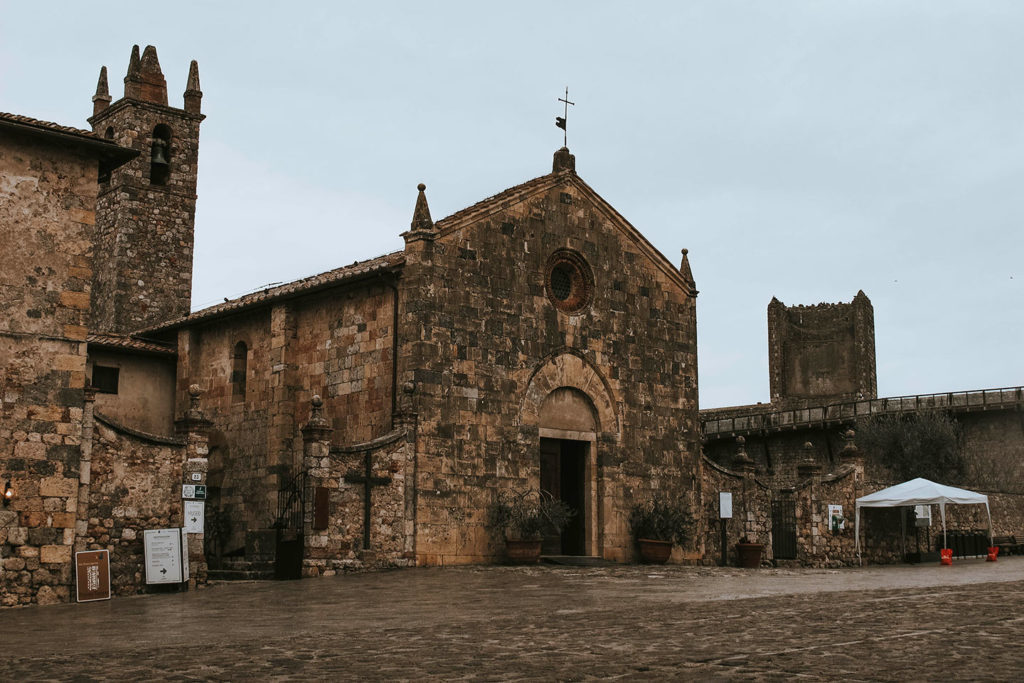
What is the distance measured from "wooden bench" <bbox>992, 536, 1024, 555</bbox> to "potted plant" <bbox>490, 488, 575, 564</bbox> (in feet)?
49.7

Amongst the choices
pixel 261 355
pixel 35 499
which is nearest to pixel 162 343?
pixel 261 355

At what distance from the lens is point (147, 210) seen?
32.1 meters

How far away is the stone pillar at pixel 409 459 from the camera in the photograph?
70.7ft

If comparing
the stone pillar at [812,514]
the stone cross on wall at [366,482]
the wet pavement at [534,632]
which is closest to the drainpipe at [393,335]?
the stone cross on wall at [366,482]

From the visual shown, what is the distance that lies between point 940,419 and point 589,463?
67.2ft

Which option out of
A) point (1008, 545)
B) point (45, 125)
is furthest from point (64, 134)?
point (1008, 545)

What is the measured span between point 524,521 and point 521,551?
23.2 inches

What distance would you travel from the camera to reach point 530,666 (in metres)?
8.12

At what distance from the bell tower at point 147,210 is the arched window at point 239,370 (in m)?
5.53

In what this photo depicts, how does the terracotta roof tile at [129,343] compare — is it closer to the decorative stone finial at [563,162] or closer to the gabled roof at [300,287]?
the gabled roof at [300,287]

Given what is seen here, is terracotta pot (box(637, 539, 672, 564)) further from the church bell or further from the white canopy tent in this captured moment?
the church bell

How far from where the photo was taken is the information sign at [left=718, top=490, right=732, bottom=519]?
27.1 meters

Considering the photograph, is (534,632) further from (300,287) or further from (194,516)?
(300,287)

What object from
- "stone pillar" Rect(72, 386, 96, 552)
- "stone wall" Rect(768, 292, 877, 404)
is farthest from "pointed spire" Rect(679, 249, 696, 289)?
"stone wall" Rect(768, 292, 877, 404)
